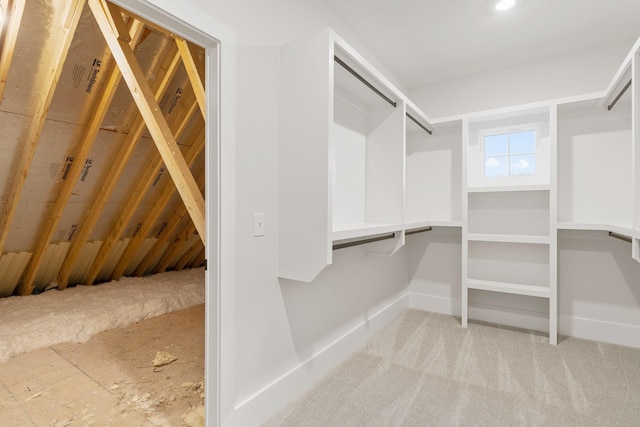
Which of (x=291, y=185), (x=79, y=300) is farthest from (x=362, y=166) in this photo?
(x=79, y=300)

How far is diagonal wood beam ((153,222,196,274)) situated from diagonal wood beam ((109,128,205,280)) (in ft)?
1.54

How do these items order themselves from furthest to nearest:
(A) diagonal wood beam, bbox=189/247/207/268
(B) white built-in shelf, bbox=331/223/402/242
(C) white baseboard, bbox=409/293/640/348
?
1. (A) diagonal wood beam, bbox=189/247/207/268
2. (C) white baseboard, bbox=409/293/640/348
3. (B) white built-in shelf, bbox=331/223/402/242

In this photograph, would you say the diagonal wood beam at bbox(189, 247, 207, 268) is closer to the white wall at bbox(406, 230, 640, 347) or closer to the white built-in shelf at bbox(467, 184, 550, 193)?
the white wall at bbox(406, 230, 640, 347)

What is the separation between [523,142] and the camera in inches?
119

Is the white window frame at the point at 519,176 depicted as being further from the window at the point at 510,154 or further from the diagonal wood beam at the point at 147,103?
the diagonal wood beam at the point at 147,103

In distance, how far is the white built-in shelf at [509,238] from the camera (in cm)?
268

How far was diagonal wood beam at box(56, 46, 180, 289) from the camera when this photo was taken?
98.8 inches

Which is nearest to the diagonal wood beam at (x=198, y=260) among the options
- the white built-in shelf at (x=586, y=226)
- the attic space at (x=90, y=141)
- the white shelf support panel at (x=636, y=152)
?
the attic space at (x=90, y=141)

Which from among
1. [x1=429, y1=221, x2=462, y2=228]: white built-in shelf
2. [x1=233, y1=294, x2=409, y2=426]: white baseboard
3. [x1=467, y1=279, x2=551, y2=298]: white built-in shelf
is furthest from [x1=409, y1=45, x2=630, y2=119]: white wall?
[x1=233, y1=294, x2=409, y2=426]: white baseboard

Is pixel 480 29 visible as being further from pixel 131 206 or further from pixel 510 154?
pixel 131 206

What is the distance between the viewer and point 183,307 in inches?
147

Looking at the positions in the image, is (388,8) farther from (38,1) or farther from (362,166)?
(38,1)

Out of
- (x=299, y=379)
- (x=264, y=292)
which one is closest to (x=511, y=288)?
(x=299, y=379)

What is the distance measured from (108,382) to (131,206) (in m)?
1.76
